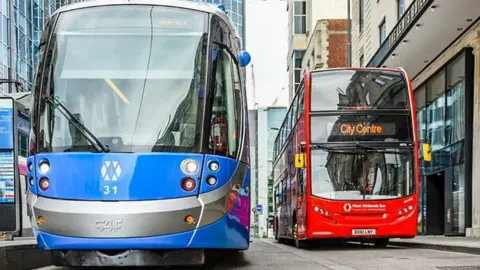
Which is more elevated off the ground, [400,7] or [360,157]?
[400,7]

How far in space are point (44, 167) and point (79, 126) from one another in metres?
0.57

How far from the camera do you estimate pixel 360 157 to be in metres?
13.3

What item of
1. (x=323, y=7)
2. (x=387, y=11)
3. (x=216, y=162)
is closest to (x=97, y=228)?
(x=216, y=162)

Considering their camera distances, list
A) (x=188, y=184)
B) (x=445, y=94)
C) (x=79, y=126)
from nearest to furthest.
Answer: (x=188, y=184)
(x=79, y=126)
(x=445, y=94)

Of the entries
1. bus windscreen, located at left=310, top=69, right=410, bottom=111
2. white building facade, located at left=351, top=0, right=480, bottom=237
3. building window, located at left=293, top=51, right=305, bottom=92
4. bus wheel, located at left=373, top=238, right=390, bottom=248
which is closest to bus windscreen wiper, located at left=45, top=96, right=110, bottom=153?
bus windscreen, located at left=310, top=69, right=410, bottom=111

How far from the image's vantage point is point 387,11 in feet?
88.3

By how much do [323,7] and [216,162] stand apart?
48.4 m

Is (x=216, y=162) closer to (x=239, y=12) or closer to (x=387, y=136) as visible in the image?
(x=387, y=136)

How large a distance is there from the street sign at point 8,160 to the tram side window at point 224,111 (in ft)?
16.4

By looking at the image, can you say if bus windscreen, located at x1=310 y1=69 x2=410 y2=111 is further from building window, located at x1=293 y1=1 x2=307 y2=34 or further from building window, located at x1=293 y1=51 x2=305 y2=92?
building window, located at x1=293 y1=1 x2=307 y2=34

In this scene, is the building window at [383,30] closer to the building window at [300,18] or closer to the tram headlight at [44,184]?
the tram headlight at [44,184]

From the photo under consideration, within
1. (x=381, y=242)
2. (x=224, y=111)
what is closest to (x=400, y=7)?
(x=381, y=242)

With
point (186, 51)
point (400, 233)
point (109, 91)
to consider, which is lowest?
point (400, 233)

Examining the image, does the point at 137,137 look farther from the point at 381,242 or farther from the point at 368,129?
the point at 381,242
